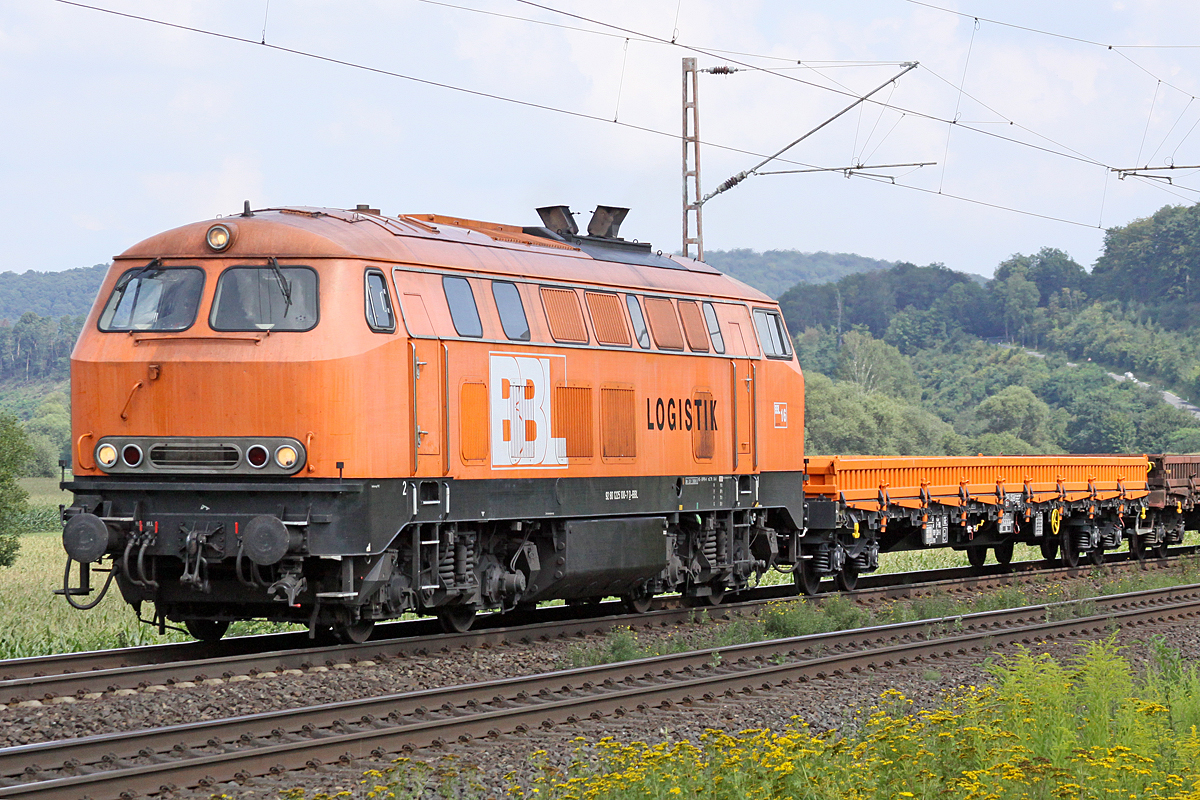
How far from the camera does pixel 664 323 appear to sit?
55.7 ft

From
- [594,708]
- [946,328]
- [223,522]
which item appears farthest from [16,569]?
[946,328]

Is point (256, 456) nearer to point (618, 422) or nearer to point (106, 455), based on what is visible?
point (106, 455)

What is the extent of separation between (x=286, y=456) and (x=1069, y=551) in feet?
57.4

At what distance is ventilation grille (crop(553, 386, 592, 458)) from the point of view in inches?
600

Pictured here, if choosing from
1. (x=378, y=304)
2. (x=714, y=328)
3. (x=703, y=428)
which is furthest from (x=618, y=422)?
(x=378, y=304)

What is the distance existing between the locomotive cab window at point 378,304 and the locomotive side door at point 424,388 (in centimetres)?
16

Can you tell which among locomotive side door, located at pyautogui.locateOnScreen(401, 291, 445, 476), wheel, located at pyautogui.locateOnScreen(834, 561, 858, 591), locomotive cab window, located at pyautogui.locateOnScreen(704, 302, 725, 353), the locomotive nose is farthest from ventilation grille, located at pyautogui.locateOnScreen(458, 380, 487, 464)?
wheel, located at pyautogui.locateOnScreen(834, 561, 858, 591)

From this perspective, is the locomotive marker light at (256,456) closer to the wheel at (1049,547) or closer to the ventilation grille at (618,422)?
the ventilation grille at (618,422)

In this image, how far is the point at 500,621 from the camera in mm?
16562

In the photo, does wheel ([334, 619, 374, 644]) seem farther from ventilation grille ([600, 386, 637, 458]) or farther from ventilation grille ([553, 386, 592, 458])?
ventilation grille ([600, 386, 637, 458])

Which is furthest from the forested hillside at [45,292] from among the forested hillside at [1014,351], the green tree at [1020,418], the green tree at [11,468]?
the green tree at [11,468]

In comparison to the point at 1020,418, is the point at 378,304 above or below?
below

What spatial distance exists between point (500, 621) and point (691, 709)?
532 cm

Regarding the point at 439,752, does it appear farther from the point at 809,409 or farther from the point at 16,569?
the point at 809,409
